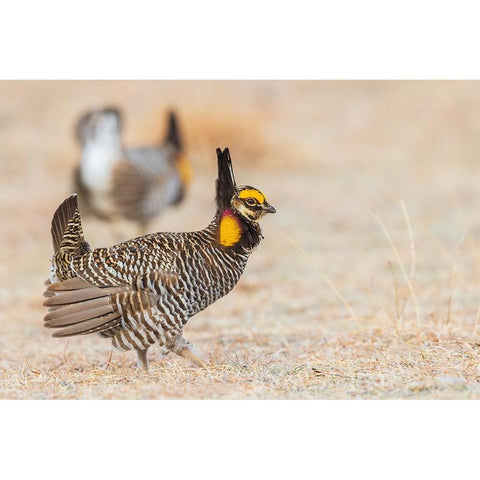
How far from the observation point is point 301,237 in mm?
9414

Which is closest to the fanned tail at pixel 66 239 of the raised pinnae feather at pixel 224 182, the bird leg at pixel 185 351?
the bird leg at pixel 185 351

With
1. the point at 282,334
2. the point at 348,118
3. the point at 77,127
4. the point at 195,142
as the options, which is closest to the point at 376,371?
the point at 282,334

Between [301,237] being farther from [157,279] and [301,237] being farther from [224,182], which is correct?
[157,279]

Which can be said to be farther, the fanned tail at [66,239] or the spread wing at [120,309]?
the fanned tail at [66,239]

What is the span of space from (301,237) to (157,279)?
542 centimetres

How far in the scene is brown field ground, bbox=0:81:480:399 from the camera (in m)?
4.35

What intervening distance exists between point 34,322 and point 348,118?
10.1 meters

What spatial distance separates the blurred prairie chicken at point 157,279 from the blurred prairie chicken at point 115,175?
3.72m

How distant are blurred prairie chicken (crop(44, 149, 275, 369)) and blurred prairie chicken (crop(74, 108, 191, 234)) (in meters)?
3.72

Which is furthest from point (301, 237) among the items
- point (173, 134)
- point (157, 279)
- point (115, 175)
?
point (157, 279)

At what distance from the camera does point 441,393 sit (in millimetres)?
3969

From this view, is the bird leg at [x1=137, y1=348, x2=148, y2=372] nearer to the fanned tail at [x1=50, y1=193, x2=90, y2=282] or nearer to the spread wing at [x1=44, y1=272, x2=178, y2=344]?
the spread wing at [x1=44, y1=272, x2=178, y2=344]

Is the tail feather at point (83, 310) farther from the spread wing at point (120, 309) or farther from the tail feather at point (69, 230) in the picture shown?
the tail feather at point (69, 230)

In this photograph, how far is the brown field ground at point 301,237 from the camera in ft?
14.3
